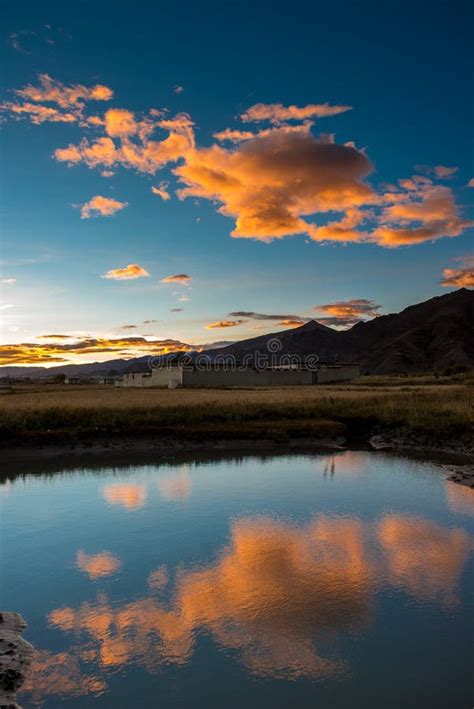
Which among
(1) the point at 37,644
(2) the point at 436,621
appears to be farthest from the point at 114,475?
(2) the point at 436,621

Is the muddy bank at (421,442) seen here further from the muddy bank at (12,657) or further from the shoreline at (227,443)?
the muddy bank at (12,657)

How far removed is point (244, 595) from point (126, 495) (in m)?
9.48

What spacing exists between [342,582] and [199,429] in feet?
62.6

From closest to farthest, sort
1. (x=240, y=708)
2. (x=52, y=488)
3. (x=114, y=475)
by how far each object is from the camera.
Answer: (x=240, y=708) → (x=52, y=488) → (x=114, y=475)

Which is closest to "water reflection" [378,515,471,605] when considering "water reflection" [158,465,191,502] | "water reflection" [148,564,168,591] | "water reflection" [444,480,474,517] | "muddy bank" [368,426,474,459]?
"water reflection" [444,480,474,517]

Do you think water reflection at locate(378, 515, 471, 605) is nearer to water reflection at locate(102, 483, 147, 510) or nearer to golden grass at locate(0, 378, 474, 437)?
water reflection at locate(102, 483, 147, 510)

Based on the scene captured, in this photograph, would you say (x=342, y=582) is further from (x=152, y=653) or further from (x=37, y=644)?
(x=37, y=644)

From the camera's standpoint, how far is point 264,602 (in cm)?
986

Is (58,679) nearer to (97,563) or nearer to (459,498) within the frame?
(97,563)

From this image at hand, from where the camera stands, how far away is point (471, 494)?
724 inches

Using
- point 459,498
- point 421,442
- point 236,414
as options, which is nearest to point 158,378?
point 236,414

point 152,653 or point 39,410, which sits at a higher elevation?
point 39,410

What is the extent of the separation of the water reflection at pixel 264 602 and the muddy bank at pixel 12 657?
22 centimetres

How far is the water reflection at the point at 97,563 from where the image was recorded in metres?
11.5
